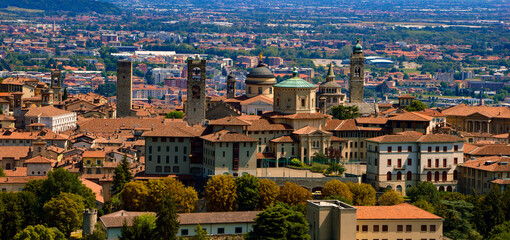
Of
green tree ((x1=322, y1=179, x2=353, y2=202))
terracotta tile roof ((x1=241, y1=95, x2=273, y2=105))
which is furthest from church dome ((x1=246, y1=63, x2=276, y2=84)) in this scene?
green tree ((x1=322, y1=179, x2=353, y2=202))

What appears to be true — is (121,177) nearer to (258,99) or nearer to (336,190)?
(336,190)

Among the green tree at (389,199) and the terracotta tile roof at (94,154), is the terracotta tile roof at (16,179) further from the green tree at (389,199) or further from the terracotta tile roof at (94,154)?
the green tree at (389,199)

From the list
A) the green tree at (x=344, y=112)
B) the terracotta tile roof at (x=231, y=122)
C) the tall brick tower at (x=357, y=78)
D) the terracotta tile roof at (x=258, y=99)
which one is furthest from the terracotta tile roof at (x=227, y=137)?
the tall brick tower at (x=357, y=78)

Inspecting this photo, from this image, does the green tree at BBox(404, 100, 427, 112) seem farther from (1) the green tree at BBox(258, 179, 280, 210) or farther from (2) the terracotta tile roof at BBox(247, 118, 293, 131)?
(1) the green tree at BBox(258, 179, 280, 210)

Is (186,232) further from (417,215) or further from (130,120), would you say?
(130,120)

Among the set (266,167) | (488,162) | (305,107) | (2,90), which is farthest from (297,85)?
(2,90)

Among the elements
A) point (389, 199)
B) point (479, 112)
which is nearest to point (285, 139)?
point (389, 199)
